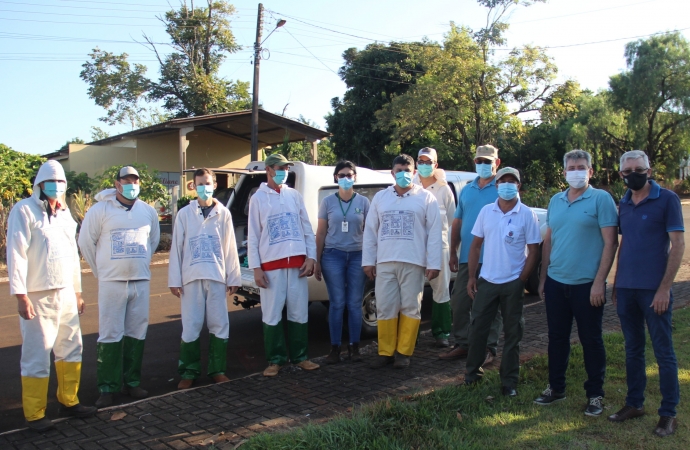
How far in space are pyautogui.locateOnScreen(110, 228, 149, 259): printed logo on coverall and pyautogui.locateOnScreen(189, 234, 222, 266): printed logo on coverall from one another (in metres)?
0.43

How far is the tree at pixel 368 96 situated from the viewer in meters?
32.1

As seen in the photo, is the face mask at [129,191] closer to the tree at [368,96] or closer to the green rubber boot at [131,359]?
the green rubber boot at [131,359]

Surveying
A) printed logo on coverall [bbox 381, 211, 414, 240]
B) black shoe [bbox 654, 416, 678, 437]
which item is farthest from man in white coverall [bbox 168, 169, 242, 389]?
black shoe [bbox 654, 416, 678, 437]

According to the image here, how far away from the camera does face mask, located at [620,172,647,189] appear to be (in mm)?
4086

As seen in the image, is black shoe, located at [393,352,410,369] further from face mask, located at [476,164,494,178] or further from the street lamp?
the street lamp

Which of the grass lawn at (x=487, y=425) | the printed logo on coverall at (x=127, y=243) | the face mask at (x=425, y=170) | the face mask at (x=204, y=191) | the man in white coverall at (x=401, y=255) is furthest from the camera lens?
the face mask at (x=425, y=170)

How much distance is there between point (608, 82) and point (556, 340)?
120ft

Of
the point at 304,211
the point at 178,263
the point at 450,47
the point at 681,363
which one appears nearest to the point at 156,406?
the point at 178,263

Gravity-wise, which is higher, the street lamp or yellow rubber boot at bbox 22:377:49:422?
the street lamp

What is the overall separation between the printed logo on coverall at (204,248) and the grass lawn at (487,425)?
1.93 meters

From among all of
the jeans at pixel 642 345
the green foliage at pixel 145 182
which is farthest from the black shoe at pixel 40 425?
the green foliage at pixel 145 182

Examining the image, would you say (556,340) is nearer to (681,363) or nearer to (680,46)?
(681,363)

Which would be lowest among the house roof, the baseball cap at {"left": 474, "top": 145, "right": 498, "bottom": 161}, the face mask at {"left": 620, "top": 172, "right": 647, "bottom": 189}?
the face mask at {"left": 620, "top": 172, "right": 647, "bottom": 189}

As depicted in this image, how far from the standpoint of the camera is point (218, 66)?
35.4 meters
